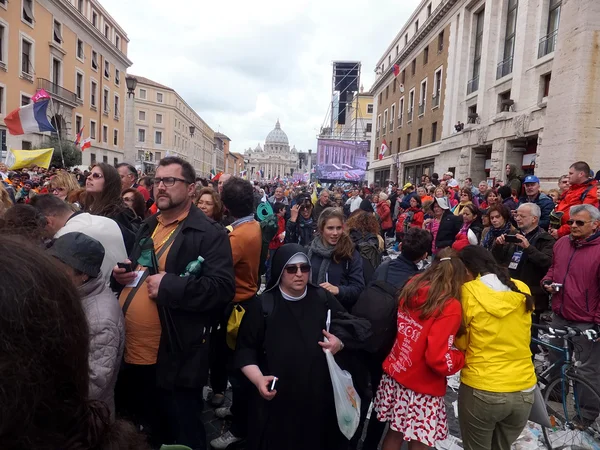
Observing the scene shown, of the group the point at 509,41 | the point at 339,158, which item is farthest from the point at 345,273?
the point at 339,158

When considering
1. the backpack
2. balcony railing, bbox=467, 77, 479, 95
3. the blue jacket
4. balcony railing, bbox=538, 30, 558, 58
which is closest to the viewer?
the backpack

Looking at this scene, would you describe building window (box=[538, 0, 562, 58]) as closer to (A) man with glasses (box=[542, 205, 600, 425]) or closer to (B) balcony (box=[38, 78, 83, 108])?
(A) man with glasses (box=[542, 205, 600, 425])

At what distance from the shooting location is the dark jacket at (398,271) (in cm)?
345

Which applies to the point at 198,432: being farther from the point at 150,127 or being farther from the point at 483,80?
the point at 150,127

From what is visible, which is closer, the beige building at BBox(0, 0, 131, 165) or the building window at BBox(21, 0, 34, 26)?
the beige building at BBox(0, 0, 131, 165)

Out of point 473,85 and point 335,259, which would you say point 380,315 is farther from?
point 473,85

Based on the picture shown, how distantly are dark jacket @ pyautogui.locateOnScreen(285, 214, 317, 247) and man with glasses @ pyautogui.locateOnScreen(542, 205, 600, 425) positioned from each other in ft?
16.3

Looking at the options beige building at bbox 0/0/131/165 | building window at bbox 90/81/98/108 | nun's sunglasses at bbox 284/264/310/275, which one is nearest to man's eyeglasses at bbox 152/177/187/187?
nun's sunglasses at bbox 284/264/310/275

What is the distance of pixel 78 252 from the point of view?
2.11m

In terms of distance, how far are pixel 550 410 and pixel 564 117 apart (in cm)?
887

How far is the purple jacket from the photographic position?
3.85 meters

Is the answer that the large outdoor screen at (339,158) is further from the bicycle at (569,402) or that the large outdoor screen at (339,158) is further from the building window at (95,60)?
the building window at (95,60)

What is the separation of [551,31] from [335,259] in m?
14.8

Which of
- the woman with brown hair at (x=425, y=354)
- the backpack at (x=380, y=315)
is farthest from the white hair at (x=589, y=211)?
the backpack at (x=380, y=315)
